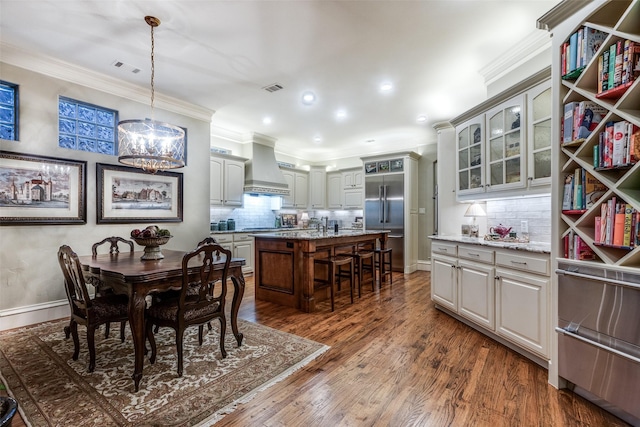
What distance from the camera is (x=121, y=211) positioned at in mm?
4043

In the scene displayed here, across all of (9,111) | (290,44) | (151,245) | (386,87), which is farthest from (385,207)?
(9,111)

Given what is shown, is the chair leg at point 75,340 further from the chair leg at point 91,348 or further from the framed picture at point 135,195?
the framed picture at point 135,195

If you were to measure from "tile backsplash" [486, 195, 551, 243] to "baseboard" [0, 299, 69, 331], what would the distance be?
17.2 ft

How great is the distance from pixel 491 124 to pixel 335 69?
1883mm

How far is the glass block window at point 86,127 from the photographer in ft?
11.9

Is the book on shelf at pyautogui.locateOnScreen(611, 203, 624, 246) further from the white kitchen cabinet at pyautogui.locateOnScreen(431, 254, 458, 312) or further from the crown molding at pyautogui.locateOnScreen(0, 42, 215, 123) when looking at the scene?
the crown molding at pyautogui.locateOnScreen(0, 42, 215, 123)

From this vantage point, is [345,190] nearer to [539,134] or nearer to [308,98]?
[308,98]

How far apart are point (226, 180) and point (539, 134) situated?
5.04 metres

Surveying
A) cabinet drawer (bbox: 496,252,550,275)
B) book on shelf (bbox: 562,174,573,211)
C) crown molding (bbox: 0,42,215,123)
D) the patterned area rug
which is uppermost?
crown molding (bbox: 0,42,215,123)

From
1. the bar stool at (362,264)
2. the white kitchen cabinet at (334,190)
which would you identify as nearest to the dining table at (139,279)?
the bar stool at (362,264)

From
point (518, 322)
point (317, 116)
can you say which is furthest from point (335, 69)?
point (518, 322)

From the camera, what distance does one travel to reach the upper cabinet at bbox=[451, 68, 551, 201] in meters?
2.76

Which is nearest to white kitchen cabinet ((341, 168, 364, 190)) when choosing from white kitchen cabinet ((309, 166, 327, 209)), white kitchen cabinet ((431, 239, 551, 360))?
white kitchen cabinet ((309, 166, 327, 209))

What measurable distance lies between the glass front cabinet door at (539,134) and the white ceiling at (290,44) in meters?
0.66
